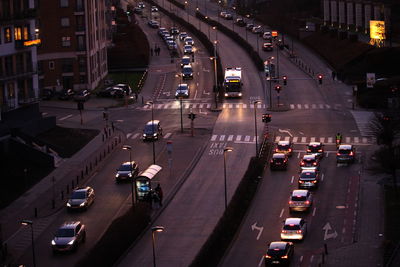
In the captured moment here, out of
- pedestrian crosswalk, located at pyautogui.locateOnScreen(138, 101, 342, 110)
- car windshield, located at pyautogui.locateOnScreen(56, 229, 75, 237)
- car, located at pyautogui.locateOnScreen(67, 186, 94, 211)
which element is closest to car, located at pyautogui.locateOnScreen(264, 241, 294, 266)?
car windshield, located at pyautogui.locateOnScreen(56, 229, 75, 237)

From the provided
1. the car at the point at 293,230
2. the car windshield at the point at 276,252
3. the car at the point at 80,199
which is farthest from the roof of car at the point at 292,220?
the car at the point at 80,199

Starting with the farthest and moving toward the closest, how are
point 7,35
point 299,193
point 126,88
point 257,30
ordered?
→ point 257,30 < point 126,88 < point 7,35 < point 299,193

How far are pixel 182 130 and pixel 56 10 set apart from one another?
103 feet

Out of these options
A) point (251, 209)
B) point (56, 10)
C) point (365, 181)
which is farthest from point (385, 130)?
point (56, 10)

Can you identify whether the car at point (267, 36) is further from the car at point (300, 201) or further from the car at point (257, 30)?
the car at point (300, 201)

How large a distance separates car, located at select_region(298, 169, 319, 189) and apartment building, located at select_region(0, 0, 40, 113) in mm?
27133

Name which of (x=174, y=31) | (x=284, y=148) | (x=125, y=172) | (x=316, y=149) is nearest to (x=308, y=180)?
(x=316, y=149)

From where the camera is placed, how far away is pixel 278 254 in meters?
52.0

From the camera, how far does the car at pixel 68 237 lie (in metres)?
56.8

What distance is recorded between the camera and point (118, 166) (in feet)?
255

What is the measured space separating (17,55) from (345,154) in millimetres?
29874

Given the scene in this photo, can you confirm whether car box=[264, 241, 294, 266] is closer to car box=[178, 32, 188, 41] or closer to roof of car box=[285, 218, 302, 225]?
roof of car box=[285, 218, 302, 225]

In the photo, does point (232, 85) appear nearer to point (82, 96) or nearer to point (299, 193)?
point (82, 96)

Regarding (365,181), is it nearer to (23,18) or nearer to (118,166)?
(118,166)
